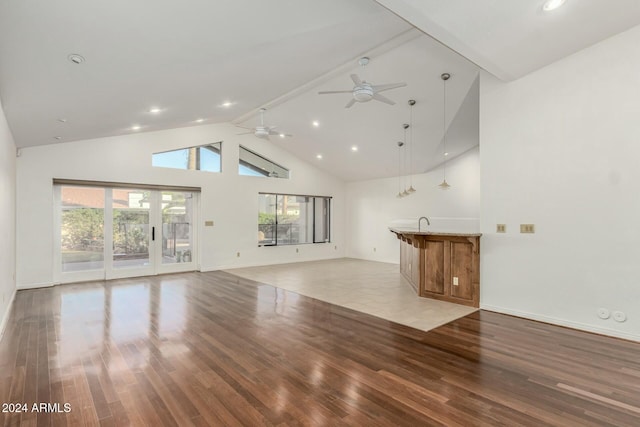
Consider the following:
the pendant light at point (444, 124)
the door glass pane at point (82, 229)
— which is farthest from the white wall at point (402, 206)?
the door glass pane at point (82, 229)

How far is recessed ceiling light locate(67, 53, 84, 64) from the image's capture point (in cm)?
271

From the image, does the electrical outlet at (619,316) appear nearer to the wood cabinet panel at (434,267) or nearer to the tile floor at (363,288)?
the tile floor at (363,288)

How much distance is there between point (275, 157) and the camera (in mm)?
9781

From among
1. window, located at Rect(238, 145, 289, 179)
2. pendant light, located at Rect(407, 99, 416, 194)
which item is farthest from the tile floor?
window, located at Rect(238, 145, 289, 179)

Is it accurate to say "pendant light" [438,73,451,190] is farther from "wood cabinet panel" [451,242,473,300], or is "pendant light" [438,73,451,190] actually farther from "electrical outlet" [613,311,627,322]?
"electrical outlet" [613,311,627,322]

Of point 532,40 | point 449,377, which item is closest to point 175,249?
point 449,377

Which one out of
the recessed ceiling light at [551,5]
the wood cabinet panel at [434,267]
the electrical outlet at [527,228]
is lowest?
the wood cabinet panel at [434,267]

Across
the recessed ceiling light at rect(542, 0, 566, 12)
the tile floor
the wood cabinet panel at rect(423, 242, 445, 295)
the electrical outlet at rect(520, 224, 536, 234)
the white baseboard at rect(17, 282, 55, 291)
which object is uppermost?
the recessed ceiling light at rect(542, 0, 566, 12)

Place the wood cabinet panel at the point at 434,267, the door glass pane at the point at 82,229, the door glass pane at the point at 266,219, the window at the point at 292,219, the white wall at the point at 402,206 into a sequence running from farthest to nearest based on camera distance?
→ the window at the point at 292,219 < the door glass pane at the point at 266,219 < the white wall at the point at 402,206 < the door glass pane at the point at 82,229 < the wood cabinet panel at the point at 434,267

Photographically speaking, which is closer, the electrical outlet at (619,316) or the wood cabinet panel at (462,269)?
the electrical outlet at (619,316)

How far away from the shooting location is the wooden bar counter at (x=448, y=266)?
4.81 m

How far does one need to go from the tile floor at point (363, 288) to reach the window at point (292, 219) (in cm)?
94

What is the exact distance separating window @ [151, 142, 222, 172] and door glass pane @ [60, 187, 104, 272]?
4.64ft

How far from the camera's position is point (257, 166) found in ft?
31.0
